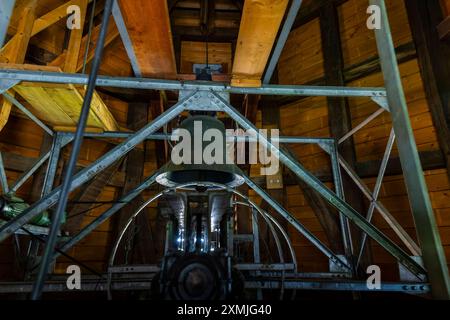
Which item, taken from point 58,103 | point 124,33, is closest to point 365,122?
point 124,33

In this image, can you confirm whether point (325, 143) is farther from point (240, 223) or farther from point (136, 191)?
point (136, 191)

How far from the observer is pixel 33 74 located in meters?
2.27

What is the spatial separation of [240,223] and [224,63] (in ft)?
10.2

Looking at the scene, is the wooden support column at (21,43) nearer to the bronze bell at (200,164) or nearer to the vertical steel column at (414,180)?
the bronze bell at (200,164)

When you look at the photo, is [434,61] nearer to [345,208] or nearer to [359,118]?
[359,118]

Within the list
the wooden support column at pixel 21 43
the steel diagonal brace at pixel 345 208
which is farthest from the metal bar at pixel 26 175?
the steel diagonal brace at pixel 345 208

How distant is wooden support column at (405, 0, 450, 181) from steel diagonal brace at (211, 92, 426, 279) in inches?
Answer: 74.2

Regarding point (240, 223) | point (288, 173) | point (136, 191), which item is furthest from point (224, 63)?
point (136, 191)

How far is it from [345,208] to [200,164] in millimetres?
1222

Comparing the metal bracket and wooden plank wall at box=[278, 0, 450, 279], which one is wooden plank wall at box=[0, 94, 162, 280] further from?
wooden plank wall at box=[278, 0, 450, 279]

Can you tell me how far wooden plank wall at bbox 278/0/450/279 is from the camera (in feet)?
11.2

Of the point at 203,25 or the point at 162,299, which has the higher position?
the point at 203,25

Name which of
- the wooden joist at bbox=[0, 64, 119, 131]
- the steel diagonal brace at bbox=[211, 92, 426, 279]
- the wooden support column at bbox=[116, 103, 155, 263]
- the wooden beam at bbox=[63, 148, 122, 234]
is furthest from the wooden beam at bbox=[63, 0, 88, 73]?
the wooden support column at bbox=[116, 103, 155, 263]

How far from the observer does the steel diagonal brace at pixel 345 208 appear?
1.99 metres
